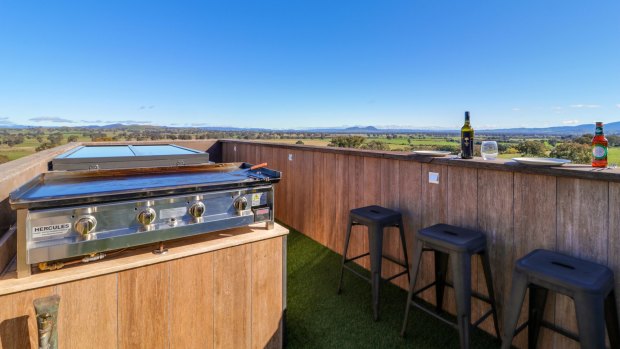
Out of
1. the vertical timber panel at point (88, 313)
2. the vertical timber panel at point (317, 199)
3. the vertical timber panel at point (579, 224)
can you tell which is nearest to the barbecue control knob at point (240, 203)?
the vertical timber panel at point (88, 313)

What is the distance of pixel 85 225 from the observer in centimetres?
105

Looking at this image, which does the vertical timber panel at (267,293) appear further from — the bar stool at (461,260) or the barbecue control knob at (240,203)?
the bar stool at (461,260)

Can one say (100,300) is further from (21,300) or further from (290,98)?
(290,98)

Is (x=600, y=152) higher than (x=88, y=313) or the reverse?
higher

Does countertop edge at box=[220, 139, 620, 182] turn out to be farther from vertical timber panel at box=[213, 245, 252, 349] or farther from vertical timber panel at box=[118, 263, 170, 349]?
vertical timber panel at box=[118, 263, 170, 349]

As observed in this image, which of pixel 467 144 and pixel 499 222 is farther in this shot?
pixel 467 144

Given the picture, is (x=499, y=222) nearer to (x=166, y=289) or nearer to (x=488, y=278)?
(x=488, y=278)

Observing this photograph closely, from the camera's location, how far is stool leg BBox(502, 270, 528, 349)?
130 cm

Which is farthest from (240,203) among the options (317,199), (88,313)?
(317,199)

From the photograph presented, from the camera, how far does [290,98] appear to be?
657 inches

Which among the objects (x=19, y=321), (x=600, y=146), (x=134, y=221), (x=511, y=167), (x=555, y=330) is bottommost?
(x=555, y=330)

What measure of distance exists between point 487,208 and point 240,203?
5.29ft

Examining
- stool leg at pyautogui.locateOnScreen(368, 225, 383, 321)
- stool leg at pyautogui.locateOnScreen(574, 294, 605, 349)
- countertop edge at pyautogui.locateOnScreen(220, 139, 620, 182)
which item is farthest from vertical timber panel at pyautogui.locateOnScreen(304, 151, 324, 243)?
stool leg at pyautogui.locateOnScreen(574, 294, 605, 349)

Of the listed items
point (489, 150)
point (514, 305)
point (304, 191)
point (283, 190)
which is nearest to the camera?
point (514, 305)
